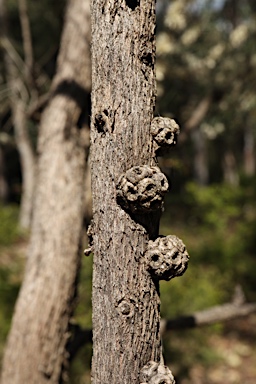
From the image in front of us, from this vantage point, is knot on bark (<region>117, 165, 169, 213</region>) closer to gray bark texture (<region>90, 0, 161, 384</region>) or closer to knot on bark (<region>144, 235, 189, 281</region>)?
gray bark texture (<region>90, 0, 161, 384</region>)

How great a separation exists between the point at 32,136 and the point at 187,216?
18.7ft

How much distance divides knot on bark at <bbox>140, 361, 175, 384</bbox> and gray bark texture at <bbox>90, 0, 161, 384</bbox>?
25 millimetres

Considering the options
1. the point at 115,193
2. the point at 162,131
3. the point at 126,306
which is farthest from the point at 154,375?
the point at 162,131

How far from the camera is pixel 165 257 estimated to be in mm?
1785

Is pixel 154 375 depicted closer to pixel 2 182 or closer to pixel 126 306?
pixel 126 306

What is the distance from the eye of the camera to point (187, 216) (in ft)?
47.8

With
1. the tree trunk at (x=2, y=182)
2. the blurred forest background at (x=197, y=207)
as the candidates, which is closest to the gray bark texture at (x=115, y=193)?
the blurred forest background at (x=197, y=207)

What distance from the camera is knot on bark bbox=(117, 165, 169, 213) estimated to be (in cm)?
169

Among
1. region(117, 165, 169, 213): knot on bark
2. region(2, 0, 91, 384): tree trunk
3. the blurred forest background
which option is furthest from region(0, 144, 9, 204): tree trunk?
region(117, 165, 169, 213): knot on bark

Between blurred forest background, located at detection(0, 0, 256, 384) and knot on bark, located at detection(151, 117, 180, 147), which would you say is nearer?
knot on bark, located at detection(151, 117, 180, 147)

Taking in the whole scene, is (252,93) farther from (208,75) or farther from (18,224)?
(18,224)

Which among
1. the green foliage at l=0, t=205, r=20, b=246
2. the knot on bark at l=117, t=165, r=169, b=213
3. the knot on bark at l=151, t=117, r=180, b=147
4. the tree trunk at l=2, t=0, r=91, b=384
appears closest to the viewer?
the knot on bark at l=117, t=165, r=169, b=213

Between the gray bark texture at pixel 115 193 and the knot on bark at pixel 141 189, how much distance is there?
0.04m

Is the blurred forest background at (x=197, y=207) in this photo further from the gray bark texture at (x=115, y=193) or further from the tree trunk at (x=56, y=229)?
the gray bark texture at (x=115, y=193)
